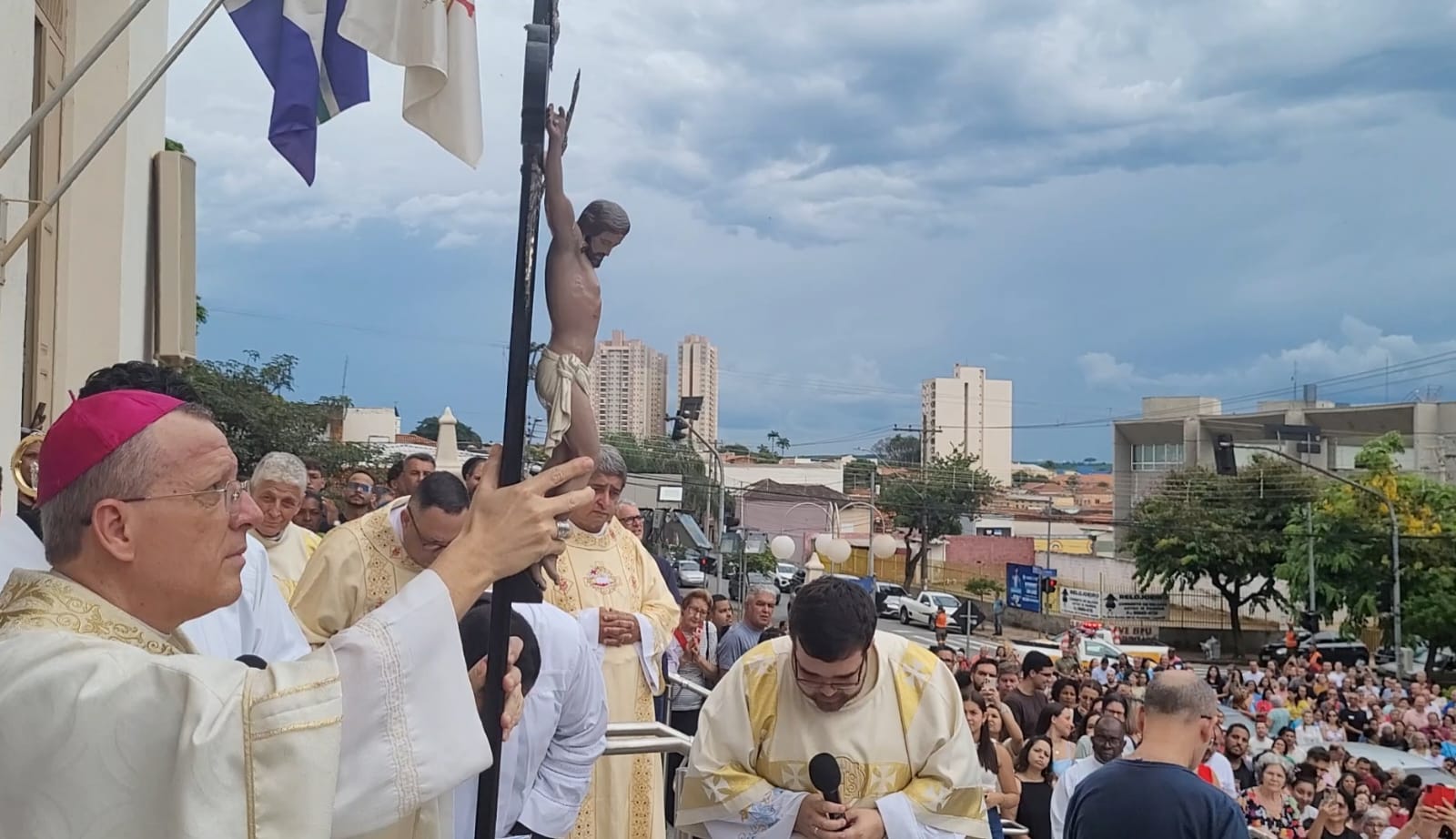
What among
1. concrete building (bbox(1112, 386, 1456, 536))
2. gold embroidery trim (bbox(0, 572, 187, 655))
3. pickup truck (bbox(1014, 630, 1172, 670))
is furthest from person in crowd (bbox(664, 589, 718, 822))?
concrete building (bbox(1112, 386, 1456, 536))

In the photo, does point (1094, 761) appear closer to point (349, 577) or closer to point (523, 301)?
point (349, 577)

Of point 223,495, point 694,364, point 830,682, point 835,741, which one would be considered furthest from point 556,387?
point 694,364

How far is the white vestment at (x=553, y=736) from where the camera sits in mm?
3807

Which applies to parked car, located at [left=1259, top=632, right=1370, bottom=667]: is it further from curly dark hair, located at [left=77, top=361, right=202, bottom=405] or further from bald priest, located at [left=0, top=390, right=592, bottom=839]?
bald priest, located at [left=0, top=390, right=592, bottom=839]

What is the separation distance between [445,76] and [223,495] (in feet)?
4.27

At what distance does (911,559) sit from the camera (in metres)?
51.5

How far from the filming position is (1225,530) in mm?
38656

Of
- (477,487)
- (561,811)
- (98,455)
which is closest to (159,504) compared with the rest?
(98,455)

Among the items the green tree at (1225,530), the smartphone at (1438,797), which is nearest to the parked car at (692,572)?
the green tree at (1225,530)

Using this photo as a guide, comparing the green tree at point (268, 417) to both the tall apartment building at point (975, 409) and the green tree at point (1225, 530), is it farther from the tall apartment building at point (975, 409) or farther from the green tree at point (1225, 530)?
the tall apartment building at point (975, 409)

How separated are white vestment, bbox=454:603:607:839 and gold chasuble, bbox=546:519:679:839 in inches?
33.5

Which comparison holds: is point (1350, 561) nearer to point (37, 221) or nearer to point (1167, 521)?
point (1167, 521)

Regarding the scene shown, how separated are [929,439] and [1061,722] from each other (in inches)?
3030

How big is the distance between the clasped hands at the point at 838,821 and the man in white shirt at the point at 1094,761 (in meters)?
2.70
